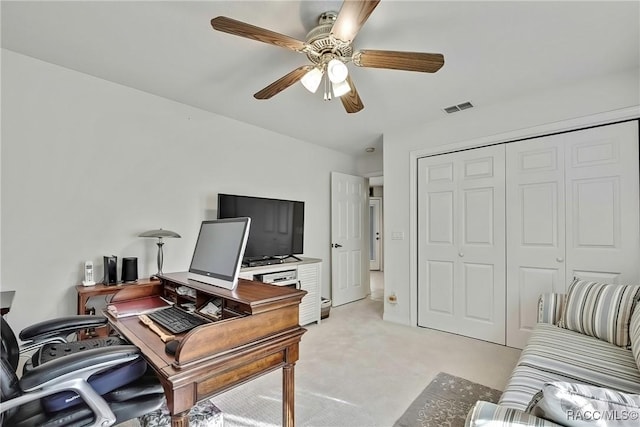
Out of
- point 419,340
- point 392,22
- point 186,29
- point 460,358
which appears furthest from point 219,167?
point 460,358

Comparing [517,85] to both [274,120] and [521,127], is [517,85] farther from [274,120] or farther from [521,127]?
[274,120]

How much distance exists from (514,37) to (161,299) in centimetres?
290

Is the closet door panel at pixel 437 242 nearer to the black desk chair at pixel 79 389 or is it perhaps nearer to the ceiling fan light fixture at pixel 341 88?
the ceiling fan light fixture at pixel 341 88

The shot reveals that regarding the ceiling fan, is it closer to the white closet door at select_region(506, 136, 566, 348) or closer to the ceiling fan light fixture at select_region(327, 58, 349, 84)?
the ceiling fan light fixture at select_region(327, 58, 349, 84)

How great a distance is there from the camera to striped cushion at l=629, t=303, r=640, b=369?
1.59 metres

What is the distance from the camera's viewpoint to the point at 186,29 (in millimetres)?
1959

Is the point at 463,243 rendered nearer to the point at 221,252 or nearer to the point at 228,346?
the point at 221,252

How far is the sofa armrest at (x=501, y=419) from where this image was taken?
0.82 metres

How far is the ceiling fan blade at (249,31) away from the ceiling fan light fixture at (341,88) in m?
0.40

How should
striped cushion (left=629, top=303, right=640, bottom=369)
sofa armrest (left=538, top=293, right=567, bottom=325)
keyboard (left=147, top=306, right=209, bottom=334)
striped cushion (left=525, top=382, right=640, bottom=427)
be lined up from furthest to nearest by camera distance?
sofa armrest (left=538, top=293, right=567, bottom=325)
striped cushion (left=629, top=303, right=640, bottom=369)
keyboard (left=147, top=306, right=209, bottom=334)
striped cushion (left=525, top=382, right=640, bottom=427)

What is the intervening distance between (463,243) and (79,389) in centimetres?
339

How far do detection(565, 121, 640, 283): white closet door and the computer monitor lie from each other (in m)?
2.93

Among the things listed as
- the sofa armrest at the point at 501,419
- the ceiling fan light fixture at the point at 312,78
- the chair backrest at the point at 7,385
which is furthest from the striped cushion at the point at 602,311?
the chair backrest at the point at 7,385

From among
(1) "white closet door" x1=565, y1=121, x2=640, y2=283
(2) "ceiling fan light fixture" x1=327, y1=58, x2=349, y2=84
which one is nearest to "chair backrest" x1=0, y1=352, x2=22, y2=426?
(2) "ceiling fan light fixture" x1=327, y1=58, x2=349, y2=84
